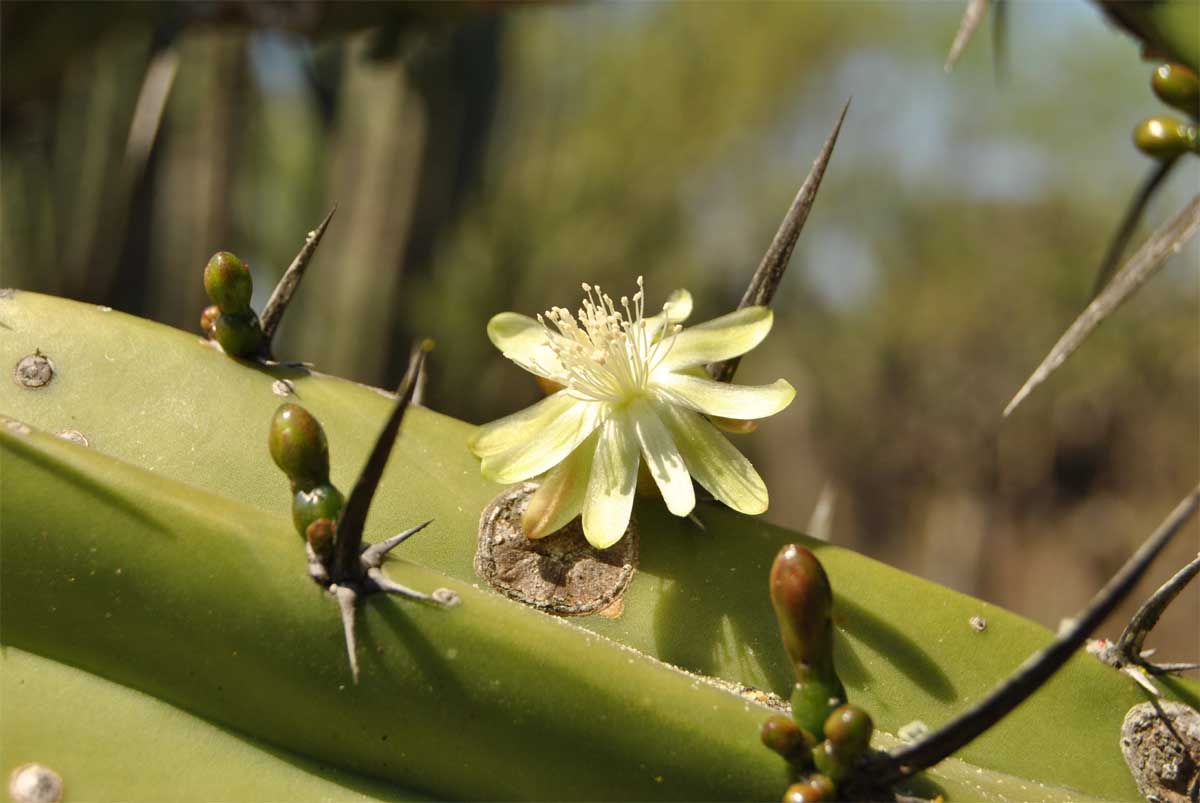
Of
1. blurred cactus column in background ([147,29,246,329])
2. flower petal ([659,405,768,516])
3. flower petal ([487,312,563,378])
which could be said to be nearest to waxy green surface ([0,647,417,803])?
flower petal ([659,405,768,516])

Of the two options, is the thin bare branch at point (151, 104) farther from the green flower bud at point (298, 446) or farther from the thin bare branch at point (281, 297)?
the green flower bud at point (298, 446)

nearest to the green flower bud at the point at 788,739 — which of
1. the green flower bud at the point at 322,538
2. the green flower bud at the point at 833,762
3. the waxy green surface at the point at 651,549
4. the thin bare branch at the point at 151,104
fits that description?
the green flower bud at the point at 833,762

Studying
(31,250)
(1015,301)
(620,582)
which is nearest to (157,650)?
(620,582)

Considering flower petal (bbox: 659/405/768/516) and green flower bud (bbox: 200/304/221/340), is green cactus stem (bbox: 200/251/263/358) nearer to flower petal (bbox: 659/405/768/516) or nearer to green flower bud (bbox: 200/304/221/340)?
green flower bud (bbox: 200/304/221/340)

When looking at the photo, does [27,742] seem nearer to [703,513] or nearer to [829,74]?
[703,513]

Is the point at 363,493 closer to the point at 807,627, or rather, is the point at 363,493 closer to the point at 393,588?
the point at 393,588

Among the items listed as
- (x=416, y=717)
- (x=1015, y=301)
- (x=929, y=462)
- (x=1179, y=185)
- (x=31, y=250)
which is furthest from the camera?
(x=1179, y=185)
